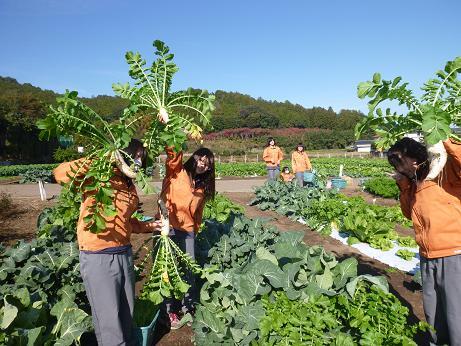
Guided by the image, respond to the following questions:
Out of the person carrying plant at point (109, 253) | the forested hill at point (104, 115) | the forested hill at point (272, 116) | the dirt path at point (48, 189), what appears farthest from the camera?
the forested hill at point (272, 116)

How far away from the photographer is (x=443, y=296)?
A: 271 centimetres

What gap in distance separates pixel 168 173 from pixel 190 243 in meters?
0.84

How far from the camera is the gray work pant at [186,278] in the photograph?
380 cm

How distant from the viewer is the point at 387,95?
2561 millimetres

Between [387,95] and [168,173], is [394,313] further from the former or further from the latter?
[168,173]

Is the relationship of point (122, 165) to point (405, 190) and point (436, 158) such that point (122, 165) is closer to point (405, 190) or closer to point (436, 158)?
point (436, 158)

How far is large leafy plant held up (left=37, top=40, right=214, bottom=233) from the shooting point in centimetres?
227

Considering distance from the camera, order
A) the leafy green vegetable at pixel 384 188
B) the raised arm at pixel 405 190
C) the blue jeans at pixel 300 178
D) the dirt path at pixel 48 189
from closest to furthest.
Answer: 1. the raised arm at pixel 405 190
2. the blue jeans at pixel 300 178
3. the leafy green vegetable at pixel 384 188
4. the dirt path at pixel 48 189

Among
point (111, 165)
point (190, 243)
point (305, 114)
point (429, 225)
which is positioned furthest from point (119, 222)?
point (305, 114)

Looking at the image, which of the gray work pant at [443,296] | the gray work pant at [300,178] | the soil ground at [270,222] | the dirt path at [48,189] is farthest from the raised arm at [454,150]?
the dirt path at [48,189]

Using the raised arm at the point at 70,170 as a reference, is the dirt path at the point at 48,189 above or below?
below

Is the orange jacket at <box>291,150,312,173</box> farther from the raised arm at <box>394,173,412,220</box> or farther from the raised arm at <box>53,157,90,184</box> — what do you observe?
the raised arm at <box>53,157,90,184</box>

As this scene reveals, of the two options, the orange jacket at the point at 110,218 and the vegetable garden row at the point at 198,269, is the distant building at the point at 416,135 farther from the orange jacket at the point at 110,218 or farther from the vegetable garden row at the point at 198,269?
the orange jacket at the point at 110,218

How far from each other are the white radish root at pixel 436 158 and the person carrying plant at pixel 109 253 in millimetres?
2134
